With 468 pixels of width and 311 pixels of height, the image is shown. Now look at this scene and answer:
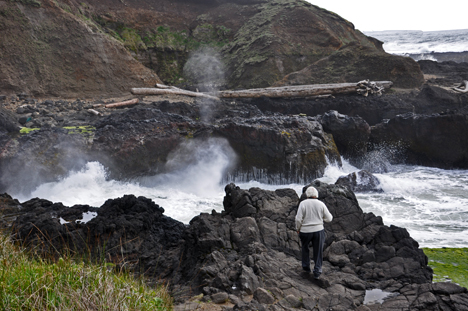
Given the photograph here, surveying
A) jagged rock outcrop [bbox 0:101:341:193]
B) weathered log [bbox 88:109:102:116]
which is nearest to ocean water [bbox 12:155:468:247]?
jagged rock outcrop [bbox 0:101:341:193]

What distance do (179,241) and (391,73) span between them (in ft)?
62.3

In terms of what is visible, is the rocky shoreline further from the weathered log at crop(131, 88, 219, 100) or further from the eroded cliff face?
the eroded cliff face

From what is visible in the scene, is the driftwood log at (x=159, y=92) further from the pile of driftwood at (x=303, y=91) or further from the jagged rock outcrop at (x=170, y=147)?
the jagged rock outcrop at (x=170, y=147)

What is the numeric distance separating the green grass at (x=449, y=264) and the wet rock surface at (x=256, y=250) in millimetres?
635

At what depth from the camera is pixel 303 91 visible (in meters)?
19.0

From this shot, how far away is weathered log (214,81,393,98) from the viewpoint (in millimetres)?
18781

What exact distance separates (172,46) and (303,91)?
11766 millimetres

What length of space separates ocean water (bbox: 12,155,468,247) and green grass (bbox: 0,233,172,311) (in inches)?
221

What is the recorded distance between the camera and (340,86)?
18828 mm

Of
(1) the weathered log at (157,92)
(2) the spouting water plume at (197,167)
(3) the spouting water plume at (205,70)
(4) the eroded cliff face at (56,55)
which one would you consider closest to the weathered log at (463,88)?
(1) the weathered log at (157,92)

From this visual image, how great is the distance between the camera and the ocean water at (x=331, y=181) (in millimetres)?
8430

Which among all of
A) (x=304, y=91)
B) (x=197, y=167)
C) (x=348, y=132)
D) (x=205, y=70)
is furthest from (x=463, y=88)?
(x=197, y=167)

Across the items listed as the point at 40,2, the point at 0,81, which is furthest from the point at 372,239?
the point at 40,2

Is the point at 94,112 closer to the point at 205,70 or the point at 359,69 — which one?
the point at 205,70
